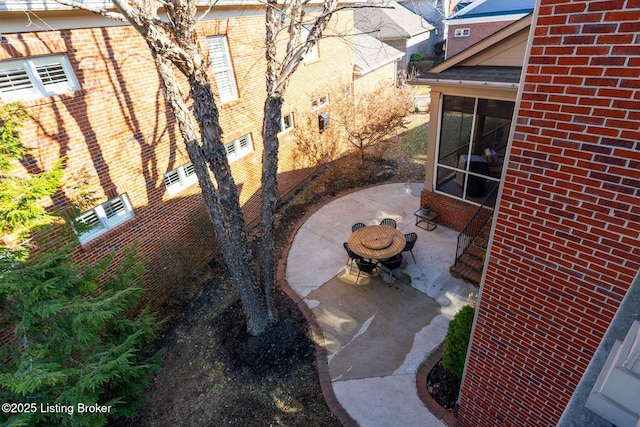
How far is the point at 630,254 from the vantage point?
2572mm

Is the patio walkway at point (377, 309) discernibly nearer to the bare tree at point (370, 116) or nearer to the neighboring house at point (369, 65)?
the bare tree at point (370, 116)

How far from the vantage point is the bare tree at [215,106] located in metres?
3.88

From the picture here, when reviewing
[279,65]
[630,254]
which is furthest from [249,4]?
[630,254]

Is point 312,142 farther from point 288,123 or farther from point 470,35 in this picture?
point 470,35

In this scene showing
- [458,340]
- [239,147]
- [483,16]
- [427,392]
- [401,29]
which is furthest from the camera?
[401,29]

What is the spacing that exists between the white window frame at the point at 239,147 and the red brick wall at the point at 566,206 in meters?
7.81

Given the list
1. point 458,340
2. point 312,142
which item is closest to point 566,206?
point 458,340

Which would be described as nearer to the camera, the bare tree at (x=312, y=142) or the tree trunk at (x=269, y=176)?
the tree trunk at (x=269, y=176)

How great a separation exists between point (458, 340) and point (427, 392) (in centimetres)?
115

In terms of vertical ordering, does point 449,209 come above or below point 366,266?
above

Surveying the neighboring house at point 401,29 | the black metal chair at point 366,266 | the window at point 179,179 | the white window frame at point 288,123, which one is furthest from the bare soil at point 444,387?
the neighboring house at point 401,29

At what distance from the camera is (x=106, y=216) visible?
22.4ft

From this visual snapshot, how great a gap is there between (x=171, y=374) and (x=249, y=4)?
8900 mm

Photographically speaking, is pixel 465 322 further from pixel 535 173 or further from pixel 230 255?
pixel 230 255
